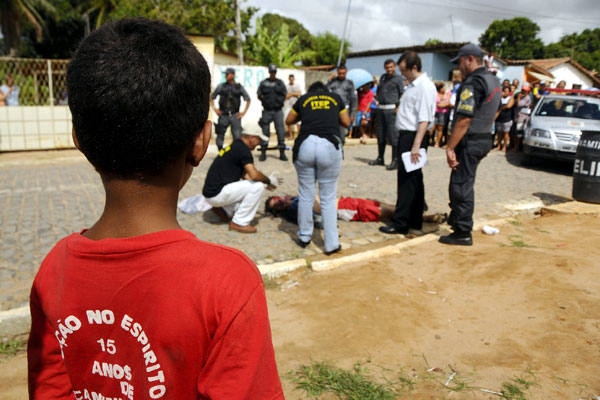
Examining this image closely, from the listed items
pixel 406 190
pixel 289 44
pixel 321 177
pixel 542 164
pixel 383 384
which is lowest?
pixel 383 384

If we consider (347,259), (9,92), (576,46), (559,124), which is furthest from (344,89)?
(576,46)

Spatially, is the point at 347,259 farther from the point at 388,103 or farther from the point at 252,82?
the point at 252,82

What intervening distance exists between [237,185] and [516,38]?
7579 centimetres

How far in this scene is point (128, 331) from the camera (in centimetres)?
101

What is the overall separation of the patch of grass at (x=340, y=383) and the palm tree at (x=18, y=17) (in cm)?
3122

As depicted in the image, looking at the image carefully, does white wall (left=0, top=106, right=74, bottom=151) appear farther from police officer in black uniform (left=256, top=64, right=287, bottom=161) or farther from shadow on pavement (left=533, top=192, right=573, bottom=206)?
shadow on pavement (left=533, top=192, right=573, bottom=206)

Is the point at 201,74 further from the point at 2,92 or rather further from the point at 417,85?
the point at 2,92

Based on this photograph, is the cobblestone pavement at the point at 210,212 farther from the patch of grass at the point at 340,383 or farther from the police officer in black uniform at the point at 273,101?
the patch of grass at the point at 340,383

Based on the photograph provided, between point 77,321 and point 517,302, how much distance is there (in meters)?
3.75

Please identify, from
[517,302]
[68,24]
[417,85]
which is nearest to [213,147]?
[417,85]

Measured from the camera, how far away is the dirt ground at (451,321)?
296cm

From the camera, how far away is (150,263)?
38.4 inches

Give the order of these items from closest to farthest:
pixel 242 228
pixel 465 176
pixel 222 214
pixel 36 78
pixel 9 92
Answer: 1. pixel 465 176
2. pixel 242 228
3. pixel 222 214
4. pixel 9 92
5. pixel 36 78

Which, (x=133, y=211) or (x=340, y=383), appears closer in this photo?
(x=133, y=211)
